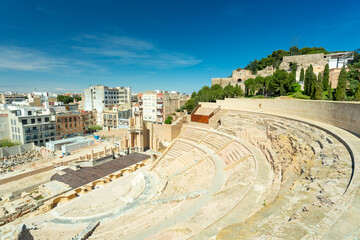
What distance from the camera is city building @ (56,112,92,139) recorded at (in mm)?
36412

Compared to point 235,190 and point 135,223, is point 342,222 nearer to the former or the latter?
point 235,190

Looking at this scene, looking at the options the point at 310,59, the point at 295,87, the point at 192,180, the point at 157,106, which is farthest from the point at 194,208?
the point at 310,59

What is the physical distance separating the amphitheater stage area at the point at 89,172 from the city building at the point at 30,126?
17.5m

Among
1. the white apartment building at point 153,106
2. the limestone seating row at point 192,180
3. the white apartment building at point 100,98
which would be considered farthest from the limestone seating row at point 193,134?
the white apartment building at point 100,98

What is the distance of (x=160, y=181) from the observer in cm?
1747

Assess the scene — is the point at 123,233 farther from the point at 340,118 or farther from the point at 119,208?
the point at 340,118

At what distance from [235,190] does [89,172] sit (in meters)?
16.3

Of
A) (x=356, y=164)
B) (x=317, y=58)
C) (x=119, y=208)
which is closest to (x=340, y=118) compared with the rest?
(x=356, y=164)

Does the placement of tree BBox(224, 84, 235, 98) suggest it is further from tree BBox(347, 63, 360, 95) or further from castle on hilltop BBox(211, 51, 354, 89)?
tree BBox(347, 63, 360, 95)

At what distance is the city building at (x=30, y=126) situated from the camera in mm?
30891

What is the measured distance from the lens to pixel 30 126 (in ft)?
104

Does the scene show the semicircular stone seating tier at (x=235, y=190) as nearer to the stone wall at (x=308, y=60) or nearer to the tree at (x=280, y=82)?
the tree at (x=280, y=82)

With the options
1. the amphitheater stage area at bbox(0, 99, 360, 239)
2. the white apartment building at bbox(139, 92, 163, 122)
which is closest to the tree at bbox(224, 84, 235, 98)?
the amphitheater stage area at bbox(0, 99, 360, 239)

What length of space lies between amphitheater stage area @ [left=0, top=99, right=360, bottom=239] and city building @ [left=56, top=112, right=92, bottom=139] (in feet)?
74.8
